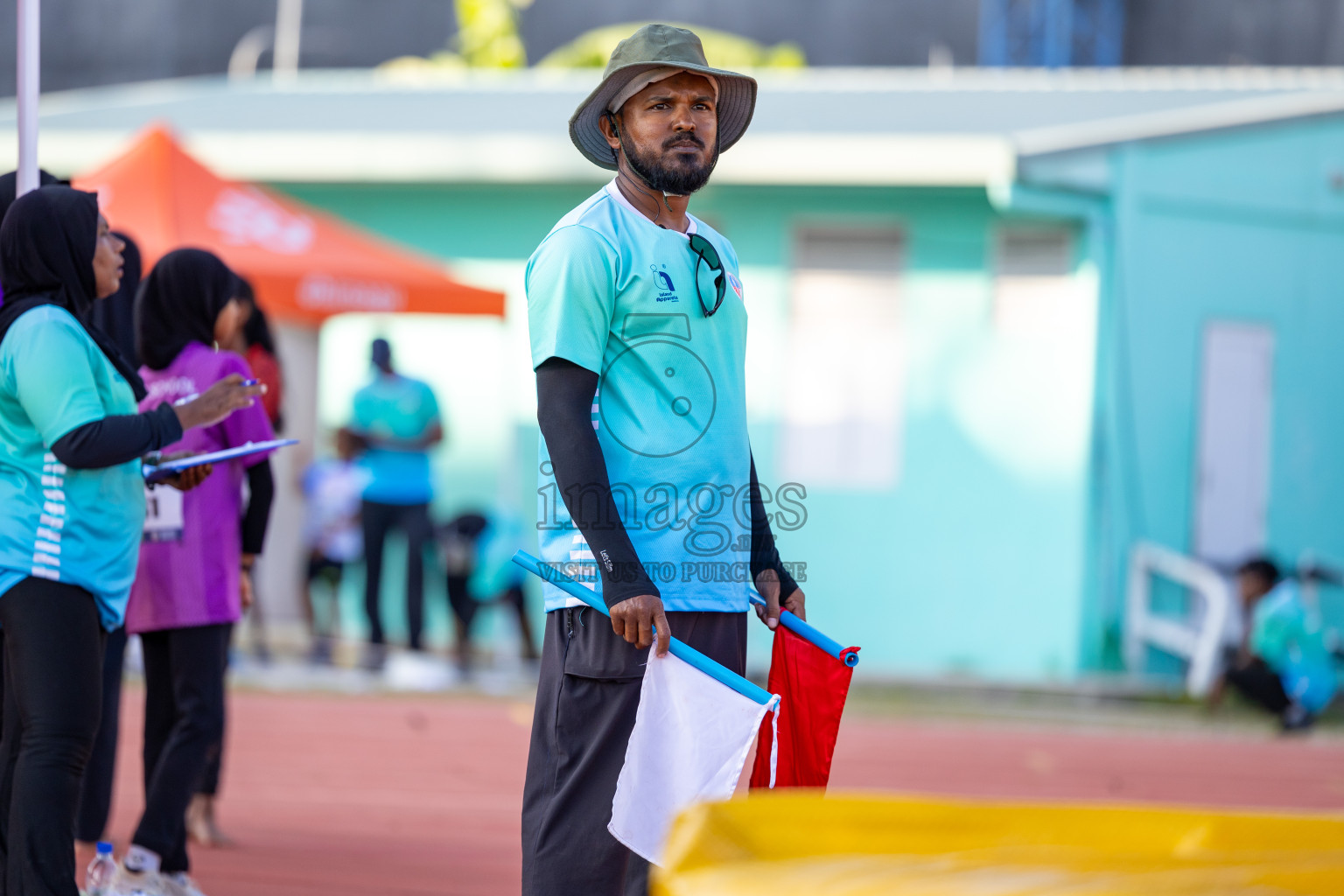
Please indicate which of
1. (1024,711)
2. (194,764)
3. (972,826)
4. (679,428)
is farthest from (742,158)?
(972,826)

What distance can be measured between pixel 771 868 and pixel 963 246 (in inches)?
356

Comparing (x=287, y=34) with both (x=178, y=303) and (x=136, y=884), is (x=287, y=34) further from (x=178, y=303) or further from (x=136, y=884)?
(x=136, y=884)

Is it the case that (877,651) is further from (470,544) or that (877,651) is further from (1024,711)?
(470,544)

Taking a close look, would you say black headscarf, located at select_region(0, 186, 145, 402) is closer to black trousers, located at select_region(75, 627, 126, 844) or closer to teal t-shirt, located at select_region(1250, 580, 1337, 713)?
black trousers, located at select_region(75, 627, 126, 844)

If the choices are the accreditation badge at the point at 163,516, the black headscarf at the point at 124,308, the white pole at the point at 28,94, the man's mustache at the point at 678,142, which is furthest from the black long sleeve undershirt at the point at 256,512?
the man's mustache at the point at 678,142

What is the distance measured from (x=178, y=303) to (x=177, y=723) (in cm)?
112

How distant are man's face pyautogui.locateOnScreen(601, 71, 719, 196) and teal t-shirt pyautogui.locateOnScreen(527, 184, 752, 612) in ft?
0.27

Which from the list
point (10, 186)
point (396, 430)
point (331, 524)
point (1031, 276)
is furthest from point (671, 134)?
point (1031, 276)

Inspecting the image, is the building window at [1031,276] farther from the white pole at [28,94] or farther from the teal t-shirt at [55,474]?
the teal t-shirt at [55,474]

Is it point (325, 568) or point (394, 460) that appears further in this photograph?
point (325, 568)

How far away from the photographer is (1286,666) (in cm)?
902

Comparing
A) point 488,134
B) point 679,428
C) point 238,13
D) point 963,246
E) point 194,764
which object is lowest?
point 194,764

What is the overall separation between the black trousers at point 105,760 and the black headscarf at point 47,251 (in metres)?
1.10

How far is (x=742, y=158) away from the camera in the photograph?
33.8 ft
